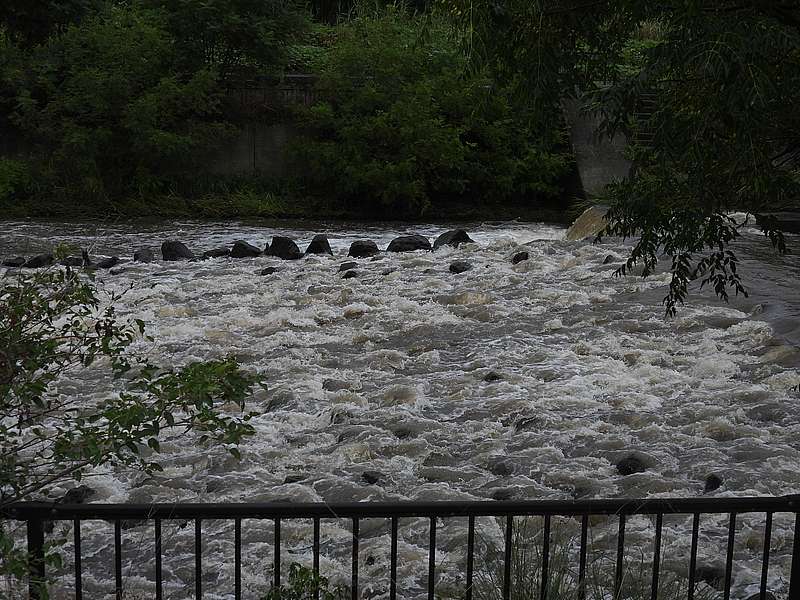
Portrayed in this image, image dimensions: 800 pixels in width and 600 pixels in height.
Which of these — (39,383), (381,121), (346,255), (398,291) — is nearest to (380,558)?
(39,383)

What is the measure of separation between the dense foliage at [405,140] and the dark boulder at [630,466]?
46.4ft

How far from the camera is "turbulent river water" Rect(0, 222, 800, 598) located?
17.9 feet

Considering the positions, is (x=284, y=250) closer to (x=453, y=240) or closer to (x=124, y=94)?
(x=453, y=240)

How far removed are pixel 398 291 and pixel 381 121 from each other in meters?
9.30

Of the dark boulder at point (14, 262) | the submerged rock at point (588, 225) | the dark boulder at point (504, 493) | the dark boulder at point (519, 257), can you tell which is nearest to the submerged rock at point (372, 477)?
the dark boulder at point (504, 493)

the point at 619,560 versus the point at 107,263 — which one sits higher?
the point at 619,560

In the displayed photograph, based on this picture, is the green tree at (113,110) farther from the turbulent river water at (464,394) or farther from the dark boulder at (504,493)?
the dark boulder at (504,493)

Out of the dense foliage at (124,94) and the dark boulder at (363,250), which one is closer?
the dark boulder at (363,250)

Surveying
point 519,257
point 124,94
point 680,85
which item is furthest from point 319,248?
point 680,85

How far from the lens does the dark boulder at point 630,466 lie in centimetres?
633

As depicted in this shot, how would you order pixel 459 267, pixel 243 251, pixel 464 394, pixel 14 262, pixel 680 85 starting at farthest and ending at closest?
pixel 243 251 < pixel 14 262 < pixel 459 267 < pixel 464 394 < pixel 680 85

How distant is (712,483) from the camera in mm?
6070

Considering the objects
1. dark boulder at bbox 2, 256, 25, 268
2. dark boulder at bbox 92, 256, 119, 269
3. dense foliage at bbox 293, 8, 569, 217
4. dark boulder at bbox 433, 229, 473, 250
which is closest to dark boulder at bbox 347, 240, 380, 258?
dark boulder at bbox 433, 229, 473, 250

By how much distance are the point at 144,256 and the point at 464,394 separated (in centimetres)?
759
